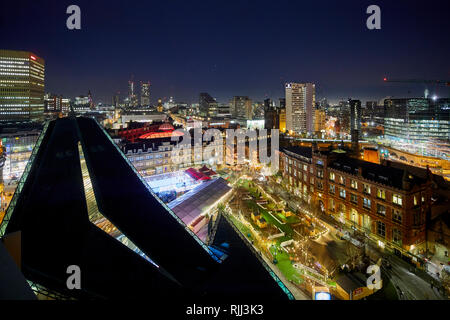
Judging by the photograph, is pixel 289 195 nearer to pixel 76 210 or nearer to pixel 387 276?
pixel 387 276

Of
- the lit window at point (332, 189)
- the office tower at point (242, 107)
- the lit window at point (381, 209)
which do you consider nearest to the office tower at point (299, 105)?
the office tower at point (242, 107)

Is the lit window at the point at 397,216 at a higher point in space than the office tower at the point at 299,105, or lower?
lower

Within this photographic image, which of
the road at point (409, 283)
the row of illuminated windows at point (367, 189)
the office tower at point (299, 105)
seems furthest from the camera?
the office tower at point (299, 105)

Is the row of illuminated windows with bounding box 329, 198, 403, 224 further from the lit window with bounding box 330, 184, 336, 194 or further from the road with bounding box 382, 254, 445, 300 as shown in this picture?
the road with bounding box 382, 254, 445, 300

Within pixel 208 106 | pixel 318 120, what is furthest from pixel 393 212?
pixel 208 106

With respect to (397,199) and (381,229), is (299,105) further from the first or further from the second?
(397,199)

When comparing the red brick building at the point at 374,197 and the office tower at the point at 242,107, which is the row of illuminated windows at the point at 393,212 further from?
the office tower at the point at 242,107

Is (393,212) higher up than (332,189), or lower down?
lower down
